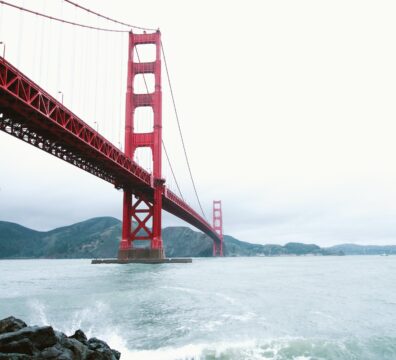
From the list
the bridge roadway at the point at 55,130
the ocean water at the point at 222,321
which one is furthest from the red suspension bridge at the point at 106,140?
the ocean water at the point at 222,321

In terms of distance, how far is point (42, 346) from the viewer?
5672 millimetres

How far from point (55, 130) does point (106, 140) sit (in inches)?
245

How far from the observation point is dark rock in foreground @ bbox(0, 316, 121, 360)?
17.5 feet

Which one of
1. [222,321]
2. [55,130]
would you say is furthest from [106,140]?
[222,321]

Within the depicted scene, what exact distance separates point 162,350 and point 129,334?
1.48 m

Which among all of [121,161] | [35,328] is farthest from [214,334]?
[121,161]

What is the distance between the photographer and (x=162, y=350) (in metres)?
7.47

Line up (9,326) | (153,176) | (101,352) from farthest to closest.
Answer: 1. (153,176)
2. (9,326)
3. (101,352)

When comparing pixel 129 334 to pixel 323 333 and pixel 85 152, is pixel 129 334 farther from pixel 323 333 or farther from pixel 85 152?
pixel 85 152

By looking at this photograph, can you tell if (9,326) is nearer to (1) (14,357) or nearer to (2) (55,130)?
(1) (14,357)

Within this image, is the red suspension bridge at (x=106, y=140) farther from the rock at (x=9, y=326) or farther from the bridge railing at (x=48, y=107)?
the rock at (x=9, y=326)

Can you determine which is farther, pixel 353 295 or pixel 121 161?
pixel 121 161

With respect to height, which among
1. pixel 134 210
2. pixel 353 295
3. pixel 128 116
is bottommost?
pixel 353 295

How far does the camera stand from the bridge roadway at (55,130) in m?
19.1
